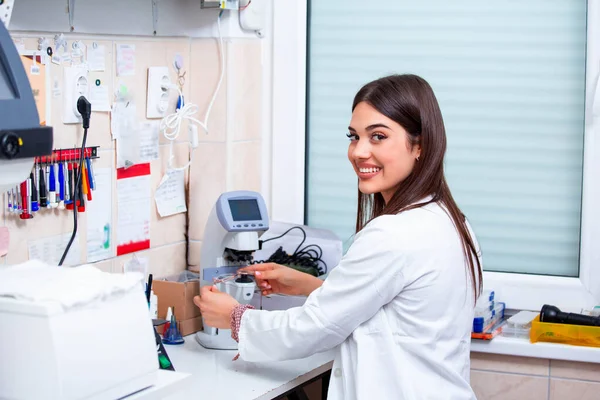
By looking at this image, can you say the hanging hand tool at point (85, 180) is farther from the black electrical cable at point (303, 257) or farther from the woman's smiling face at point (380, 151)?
the woman's smiling face at point (380, 151)

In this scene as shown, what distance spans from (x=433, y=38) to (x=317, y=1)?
1.37ft

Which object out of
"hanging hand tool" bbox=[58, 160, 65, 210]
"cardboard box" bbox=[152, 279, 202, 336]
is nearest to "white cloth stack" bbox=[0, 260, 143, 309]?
"hanging hand tool" bbox=[58, 160, 65, 210]

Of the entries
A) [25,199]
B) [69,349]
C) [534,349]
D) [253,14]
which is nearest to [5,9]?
[25,199]

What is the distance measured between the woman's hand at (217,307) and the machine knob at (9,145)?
2.65ft

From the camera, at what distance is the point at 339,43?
9.06ft

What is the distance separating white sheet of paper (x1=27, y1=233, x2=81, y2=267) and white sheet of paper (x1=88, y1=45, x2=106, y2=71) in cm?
45

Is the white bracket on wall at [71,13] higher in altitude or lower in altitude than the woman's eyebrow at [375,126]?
higher

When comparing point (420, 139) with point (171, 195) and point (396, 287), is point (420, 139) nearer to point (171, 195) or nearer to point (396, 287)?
point (396, 287)

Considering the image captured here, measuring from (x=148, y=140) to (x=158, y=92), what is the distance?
0.48 ft

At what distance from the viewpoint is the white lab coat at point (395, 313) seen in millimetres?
1780

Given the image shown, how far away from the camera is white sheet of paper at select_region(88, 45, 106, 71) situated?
2.22 meters

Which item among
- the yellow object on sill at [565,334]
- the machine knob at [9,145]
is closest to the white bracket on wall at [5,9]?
the machine knob at [9,145]

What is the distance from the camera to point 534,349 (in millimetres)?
2369

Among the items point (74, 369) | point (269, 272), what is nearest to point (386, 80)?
point (269, 272)
